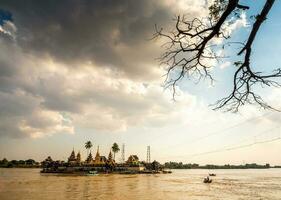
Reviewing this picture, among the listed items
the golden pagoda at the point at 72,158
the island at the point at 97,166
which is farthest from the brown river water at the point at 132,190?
the golden pagoda at the point at 72,158

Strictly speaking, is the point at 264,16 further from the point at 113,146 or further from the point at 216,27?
the point at 113,146

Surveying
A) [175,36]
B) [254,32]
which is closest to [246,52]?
[254,32]

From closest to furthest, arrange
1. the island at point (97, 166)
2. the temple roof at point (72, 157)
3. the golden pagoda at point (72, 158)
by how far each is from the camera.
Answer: the island at point (97, 166), the golden pagoda at point (72, 158), the temple roof at point (72, 157)

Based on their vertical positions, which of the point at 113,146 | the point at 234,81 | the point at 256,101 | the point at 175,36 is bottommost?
the point at 256,101

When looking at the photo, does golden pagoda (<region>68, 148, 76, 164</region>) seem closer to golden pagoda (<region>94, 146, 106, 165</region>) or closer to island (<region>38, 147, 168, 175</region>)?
island (<region>38, 147, 168, 175</region>)

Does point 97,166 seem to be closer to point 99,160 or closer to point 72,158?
point 99,160

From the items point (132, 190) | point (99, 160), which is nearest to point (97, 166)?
point (99, 160)

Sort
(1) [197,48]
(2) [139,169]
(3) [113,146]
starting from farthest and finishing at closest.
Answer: (3) [113,146] → (2) [139,169] → (1) [197,48]

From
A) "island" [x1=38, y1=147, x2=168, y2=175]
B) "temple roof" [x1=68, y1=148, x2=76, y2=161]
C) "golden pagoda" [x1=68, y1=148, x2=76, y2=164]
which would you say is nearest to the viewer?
"island" [x1=38, y1=147, x2=168, y2=175]

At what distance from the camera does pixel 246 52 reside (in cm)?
397

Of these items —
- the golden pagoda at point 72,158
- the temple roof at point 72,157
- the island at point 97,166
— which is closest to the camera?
the island at point 97,166

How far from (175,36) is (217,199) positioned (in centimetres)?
3587

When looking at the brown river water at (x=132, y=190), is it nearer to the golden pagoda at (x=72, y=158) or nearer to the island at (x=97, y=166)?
the island at (x=97, y=166)

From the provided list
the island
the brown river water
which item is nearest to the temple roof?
the island
